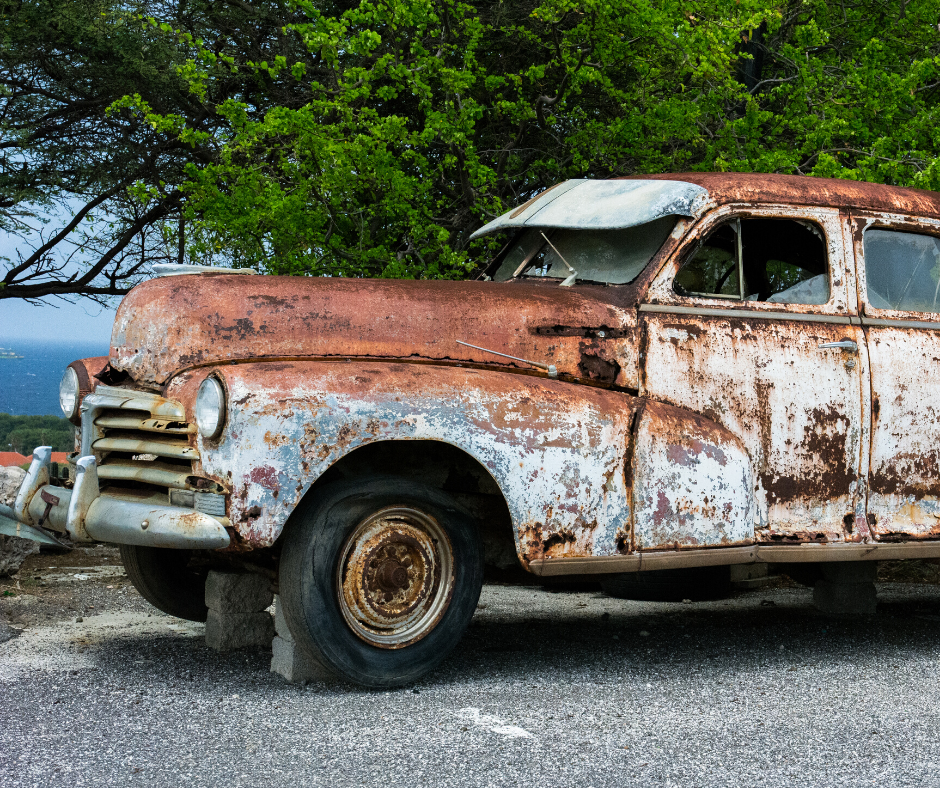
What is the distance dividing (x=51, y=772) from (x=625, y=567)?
2.39 metres

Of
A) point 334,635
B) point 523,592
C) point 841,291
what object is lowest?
point 523,592

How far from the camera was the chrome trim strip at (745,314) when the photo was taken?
5.06m

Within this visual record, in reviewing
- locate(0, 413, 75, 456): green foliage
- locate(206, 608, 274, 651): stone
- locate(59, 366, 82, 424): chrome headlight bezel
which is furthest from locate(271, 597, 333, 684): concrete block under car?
locate(0, 413, 75, 456): green foliage

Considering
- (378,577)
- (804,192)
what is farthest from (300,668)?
(804,192)

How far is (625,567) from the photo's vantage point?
15.6ft

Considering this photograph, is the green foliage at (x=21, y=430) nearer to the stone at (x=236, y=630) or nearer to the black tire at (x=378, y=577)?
the stone at (x=236, y=630)

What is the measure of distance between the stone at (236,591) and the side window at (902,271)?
127 inches

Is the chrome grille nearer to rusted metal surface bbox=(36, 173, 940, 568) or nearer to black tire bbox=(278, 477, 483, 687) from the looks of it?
rusted metal surface bbox=(36, 173, 940, 568)

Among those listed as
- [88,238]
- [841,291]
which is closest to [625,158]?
[841,291]

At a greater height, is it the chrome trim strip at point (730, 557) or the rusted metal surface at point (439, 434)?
the rusted metal surface at point (439, 434)

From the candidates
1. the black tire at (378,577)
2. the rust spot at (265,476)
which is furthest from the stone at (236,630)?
the rust spot at (265,476)

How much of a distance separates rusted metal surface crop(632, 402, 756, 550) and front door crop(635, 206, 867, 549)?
0.34ft

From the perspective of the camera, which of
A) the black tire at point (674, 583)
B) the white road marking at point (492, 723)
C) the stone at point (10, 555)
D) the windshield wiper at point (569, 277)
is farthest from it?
the stone at point (10, 555)

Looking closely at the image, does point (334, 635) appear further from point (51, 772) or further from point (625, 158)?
point (625, 158)
